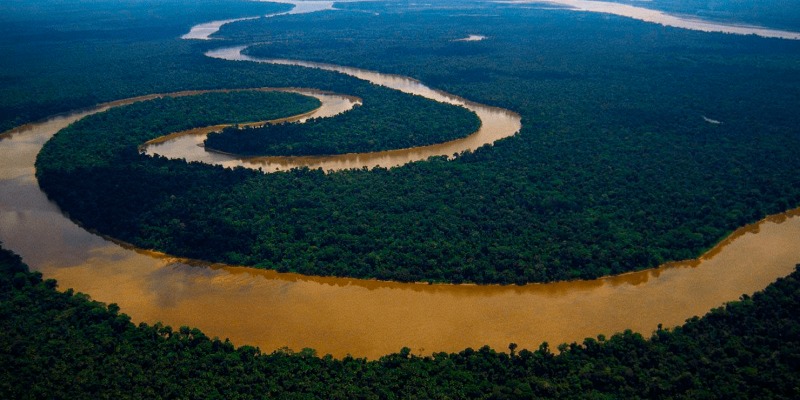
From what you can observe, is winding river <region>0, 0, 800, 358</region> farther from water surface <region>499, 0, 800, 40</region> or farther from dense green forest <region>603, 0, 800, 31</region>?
dense green forest <region>603, 0, 800, 31</region>

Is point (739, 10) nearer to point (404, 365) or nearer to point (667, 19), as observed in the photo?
point (667, 19)

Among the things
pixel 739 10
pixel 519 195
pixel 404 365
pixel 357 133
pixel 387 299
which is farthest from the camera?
pixel 739 10

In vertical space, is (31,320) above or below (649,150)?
below

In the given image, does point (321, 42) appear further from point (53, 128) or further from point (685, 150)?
point (685, 150)

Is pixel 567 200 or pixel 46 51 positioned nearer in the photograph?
pixel 567 200

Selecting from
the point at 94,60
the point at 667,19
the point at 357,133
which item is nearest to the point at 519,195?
the point at 357,133

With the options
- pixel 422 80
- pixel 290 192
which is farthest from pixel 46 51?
pixel 290 192
